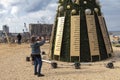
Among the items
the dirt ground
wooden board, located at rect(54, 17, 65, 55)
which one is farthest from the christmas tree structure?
the dirt ground

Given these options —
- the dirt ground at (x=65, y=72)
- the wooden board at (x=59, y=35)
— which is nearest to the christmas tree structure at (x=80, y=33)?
the wooden board at (x=59, y=35)

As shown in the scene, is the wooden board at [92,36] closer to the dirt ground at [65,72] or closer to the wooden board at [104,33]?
the wooden board at [104,33]

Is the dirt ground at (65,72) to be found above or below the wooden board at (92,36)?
below

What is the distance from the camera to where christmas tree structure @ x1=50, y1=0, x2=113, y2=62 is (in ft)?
62.1

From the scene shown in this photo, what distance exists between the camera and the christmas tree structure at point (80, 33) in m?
18.9

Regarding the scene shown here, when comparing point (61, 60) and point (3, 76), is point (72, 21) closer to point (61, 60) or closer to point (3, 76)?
point (61, 60)

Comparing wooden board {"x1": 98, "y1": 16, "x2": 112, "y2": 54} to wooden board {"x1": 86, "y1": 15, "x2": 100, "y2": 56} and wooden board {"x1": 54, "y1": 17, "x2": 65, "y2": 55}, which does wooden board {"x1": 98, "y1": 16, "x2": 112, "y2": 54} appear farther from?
wooden board {"x1": 54, "y1": 17, "x2": 65, "y2": 55}

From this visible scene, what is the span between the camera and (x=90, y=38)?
19.0 metres

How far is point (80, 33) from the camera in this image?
62.3 feet

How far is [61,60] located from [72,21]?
8.42 ft

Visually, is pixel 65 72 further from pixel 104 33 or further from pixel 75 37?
pixel 104 33

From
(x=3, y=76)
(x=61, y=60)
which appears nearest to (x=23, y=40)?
(x=61, y=60)

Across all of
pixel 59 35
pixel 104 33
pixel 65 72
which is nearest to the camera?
pixel 65 72

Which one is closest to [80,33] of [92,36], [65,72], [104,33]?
[92,36]
